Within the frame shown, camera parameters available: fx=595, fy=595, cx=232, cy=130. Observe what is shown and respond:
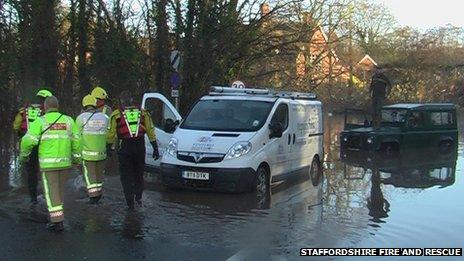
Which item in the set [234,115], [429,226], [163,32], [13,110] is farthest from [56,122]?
[163,32]

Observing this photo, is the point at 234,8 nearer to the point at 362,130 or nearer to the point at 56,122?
the point at 362,130

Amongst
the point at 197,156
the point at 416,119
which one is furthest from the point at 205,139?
the point at 416,119

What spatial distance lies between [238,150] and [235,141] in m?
0.21

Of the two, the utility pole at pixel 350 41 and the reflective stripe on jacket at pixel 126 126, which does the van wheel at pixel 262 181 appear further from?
the utility pole at pixel 350 41

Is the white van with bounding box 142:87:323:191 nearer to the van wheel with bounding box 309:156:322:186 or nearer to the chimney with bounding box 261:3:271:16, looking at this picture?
the van wheel with bounding box 309:156:322:186

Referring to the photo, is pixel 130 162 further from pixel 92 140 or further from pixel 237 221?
pixel 237 221

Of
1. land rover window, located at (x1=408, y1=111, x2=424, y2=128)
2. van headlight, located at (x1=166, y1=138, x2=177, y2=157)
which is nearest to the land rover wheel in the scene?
land rover window, located at (x1=408, y1=111, x2=424, y2=128)

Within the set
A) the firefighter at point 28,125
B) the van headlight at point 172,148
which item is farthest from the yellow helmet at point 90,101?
the van headlight at point 172,148

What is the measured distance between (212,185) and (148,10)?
13963mm

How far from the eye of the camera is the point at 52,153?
7.79m

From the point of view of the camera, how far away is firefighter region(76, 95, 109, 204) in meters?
9.36

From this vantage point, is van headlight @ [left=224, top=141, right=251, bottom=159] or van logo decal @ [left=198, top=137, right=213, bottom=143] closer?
van headlight @ [left=224, top=141, right=251, bottom=159]

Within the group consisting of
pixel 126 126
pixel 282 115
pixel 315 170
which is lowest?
pixel 315 170

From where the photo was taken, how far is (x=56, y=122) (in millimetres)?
7898
